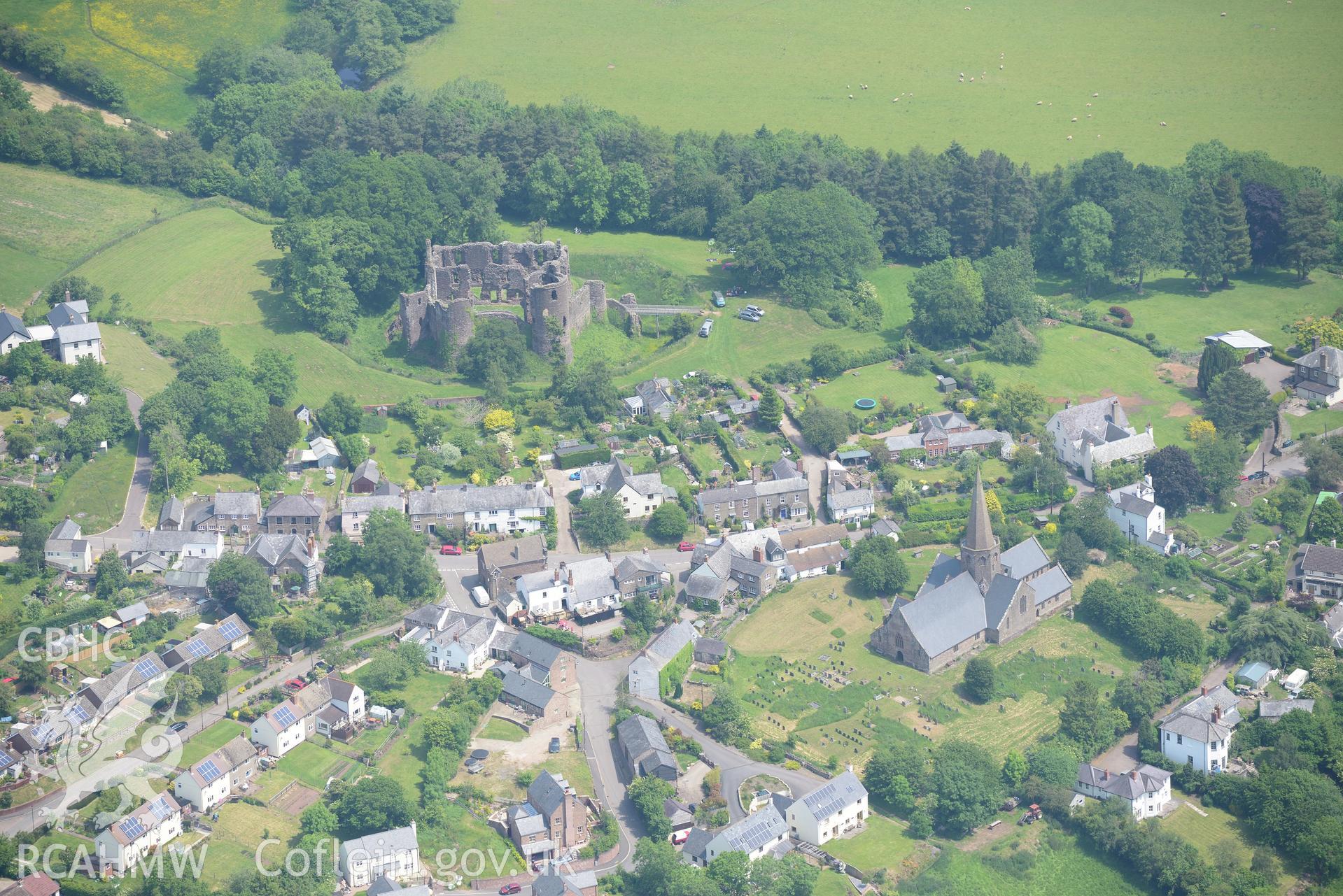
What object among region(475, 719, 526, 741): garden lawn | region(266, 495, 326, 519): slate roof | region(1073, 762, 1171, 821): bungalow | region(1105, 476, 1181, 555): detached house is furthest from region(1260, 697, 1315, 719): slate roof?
region(266, 495, 326, 519): slate roof

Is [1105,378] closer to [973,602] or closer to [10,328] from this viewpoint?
[973,602]

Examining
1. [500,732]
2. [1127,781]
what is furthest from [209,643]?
[1127,781]

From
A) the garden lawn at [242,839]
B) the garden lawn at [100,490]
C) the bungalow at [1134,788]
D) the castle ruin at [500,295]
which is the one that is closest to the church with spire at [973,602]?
the bungalow at [1134,788]

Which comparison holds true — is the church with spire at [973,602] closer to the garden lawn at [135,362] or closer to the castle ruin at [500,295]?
the castle ruin at [500,295]

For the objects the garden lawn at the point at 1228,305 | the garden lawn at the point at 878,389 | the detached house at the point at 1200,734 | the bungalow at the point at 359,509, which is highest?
the garden lawn at the point at 1228,305

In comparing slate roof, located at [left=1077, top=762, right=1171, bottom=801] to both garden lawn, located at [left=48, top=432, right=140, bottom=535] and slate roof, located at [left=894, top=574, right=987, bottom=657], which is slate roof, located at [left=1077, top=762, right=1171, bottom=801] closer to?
slate roof, located at [left=894, top=574, right=987, bottom=657]

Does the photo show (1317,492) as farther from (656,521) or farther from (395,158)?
(395,158)
